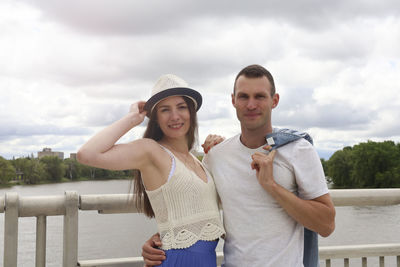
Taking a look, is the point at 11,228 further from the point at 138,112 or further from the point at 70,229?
the point at 138,112

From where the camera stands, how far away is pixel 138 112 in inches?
87.6

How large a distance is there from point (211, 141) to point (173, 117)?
1.33 feet

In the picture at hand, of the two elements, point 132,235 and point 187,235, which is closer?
point 187,235

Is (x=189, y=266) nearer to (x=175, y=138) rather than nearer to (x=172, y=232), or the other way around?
(x=172, y=232)

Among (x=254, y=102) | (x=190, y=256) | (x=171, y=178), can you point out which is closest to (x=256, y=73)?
(x=254, y=102)

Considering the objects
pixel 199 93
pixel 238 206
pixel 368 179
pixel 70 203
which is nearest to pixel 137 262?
pixel 70 203

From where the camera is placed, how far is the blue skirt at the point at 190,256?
2.12 meters

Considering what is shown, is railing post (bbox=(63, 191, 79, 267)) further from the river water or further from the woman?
the river water

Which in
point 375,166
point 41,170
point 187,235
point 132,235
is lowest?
point 132,235

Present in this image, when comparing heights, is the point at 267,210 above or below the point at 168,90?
below

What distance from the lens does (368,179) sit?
46594 mm

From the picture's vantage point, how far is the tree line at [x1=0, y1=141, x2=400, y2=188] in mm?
46278

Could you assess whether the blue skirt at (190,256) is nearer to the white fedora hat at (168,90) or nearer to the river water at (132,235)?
the white fedora hat at (168,90)

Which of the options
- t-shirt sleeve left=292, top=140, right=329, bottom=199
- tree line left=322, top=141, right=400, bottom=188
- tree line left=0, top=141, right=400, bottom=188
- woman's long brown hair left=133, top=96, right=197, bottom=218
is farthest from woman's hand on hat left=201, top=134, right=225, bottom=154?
tree line left=322, top=141, right=400, bottom=188
